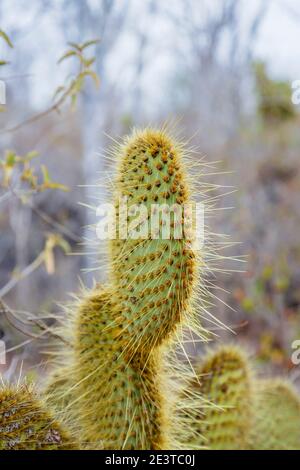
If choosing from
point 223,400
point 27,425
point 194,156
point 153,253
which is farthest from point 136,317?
point 194,156

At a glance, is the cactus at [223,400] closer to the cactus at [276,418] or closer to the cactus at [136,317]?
the cactus at [276,418]

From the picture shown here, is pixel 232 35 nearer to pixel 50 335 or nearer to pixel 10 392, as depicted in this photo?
pixel 50 335

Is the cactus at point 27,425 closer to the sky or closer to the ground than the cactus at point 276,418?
closer to the sky

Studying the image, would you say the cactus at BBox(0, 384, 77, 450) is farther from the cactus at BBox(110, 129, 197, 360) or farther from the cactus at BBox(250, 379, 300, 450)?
the cactus at BBox(250, 379, 300, 450)

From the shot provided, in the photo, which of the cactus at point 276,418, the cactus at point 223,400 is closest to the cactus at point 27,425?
the cactus at point 223,400

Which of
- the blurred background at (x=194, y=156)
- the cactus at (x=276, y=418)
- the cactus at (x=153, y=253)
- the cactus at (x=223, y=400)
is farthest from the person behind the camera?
the blurred background at (x=194, y=156)

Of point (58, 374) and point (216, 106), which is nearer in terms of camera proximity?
point (58, 374)
